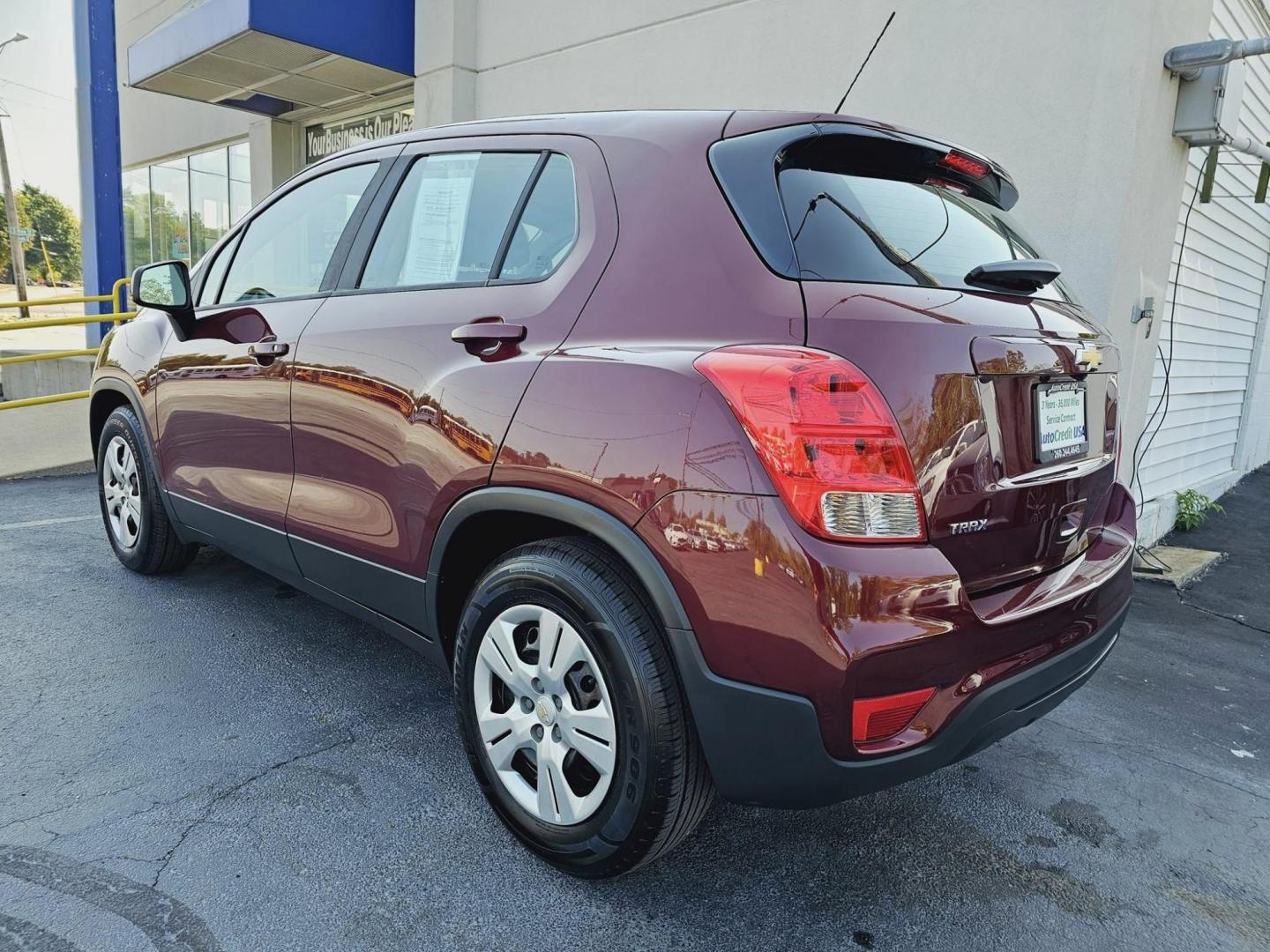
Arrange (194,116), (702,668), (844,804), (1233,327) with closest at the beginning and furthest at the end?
(702,668) < (844,804) < (1233,327) < (194,116)

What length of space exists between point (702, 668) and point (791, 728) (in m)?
0.20

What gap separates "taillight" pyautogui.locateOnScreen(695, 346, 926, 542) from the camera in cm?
166

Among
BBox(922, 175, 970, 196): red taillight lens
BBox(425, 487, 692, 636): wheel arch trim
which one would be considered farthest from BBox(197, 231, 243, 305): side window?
BBox(922, 175, 970, 196): red taillight lens

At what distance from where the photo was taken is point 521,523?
88.4 inches

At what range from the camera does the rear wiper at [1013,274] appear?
204 centimetres

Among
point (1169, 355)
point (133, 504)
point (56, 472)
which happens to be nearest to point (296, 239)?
point (133, 504)

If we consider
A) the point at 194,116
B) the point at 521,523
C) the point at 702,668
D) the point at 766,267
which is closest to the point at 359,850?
the point at 521,523

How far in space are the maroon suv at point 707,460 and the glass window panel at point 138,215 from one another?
706 inches

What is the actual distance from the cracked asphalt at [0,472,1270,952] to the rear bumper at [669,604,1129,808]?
0.44m

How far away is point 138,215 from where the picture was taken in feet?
59.5

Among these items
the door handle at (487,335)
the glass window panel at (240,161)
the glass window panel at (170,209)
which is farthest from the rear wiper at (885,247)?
the glass window panel at (170,209)

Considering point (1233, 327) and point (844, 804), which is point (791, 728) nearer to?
point (844, 804)

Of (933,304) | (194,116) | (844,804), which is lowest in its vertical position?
(844,804)

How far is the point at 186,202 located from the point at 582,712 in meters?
17.0
